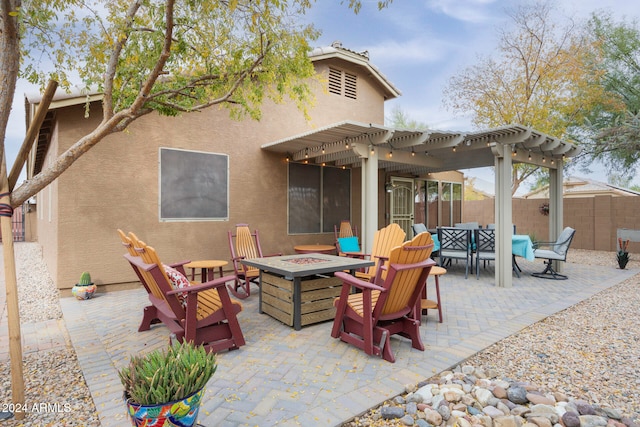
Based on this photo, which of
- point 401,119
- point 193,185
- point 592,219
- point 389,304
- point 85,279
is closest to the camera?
point 389,304

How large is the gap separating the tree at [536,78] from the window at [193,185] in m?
10.9

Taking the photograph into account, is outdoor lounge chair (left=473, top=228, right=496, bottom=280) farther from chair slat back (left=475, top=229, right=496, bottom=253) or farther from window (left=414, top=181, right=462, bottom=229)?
window (left=414, top=181, right=462, bottom=229)

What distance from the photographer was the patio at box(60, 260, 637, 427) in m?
2.15

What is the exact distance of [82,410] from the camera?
218 centimetres

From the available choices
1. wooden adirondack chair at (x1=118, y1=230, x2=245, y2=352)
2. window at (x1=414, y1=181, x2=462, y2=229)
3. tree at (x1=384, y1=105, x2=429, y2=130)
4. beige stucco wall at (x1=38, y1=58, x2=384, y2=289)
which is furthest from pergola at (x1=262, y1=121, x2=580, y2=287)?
tree at (x1=384, y1=105, x2=429, y2=130)

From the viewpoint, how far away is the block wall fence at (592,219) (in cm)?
1027

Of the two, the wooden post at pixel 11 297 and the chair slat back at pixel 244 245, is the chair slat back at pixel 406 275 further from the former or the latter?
the chair slat back at pixel 244 245

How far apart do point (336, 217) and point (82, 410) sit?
668 cm

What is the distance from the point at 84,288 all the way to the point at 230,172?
3063 millimetres

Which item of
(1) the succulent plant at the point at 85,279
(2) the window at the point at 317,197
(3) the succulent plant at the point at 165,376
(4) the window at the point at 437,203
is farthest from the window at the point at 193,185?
(4) the window at the point at 437,203

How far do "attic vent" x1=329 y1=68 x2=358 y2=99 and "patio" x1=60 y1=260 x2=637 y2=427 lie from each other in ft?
19.6

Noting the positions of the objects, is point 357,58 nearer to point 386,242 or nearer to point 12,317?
point 386,242

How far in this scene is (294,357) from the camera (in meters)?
2.95

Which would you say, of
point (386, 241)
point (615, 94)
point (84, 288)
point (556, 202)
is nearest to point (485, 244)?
point (556, 202)
